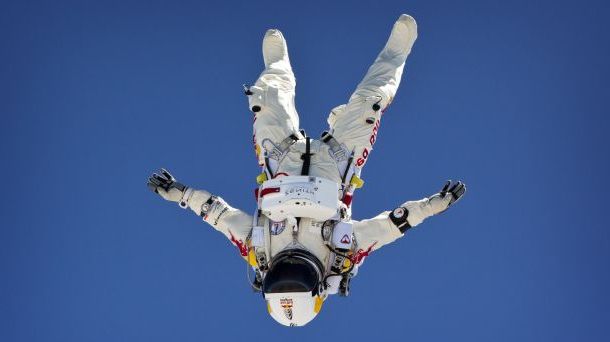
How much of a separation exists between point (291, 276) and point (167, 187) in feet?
10.9

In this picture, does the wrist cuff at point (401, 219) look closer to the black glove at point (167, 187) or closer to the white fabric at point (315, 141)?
the white fabric at point (315, 141)

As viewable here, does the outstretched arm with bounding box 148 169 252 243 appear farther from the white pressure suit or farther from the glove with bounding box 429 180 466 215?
the glove with bounding box 429 180 466 215

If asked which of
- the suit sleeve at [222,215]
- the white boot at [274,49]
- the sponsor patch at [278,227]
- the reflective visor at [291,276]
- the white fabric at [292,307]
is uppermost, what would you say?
the white boot at [274,49]

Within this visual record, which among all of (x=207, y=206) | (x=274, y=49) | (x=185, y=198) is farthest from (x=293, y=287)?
(x=274, y=49)

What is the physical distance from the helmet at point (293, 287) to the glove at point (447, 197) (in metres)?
2.29

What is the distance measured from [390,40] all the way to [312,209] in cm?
440

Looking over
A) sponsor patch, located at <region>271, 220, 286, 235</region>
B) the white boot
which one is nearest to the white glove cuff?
sponsor patch, located at <region>271, 220, 286, 235</region>

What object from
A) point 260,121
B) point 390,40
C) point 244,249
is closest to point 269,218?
point 244,249

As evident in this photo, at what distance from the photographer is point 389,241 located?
17.4 meters

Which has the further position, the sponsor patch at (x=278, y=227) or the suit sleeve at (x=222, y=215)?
the suit sleeve at (x=222, y=215)

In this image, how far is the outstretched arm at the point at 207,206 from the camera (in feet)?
57.8

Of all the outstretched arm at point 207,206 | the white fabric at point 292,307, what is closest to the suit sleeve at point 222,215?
the outstretched arm at point 207,206

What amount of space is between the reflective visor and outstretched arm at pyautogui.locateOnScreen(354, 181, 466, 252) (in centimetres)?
135

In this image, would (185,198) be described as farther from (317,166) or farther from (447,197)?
(447,197)
